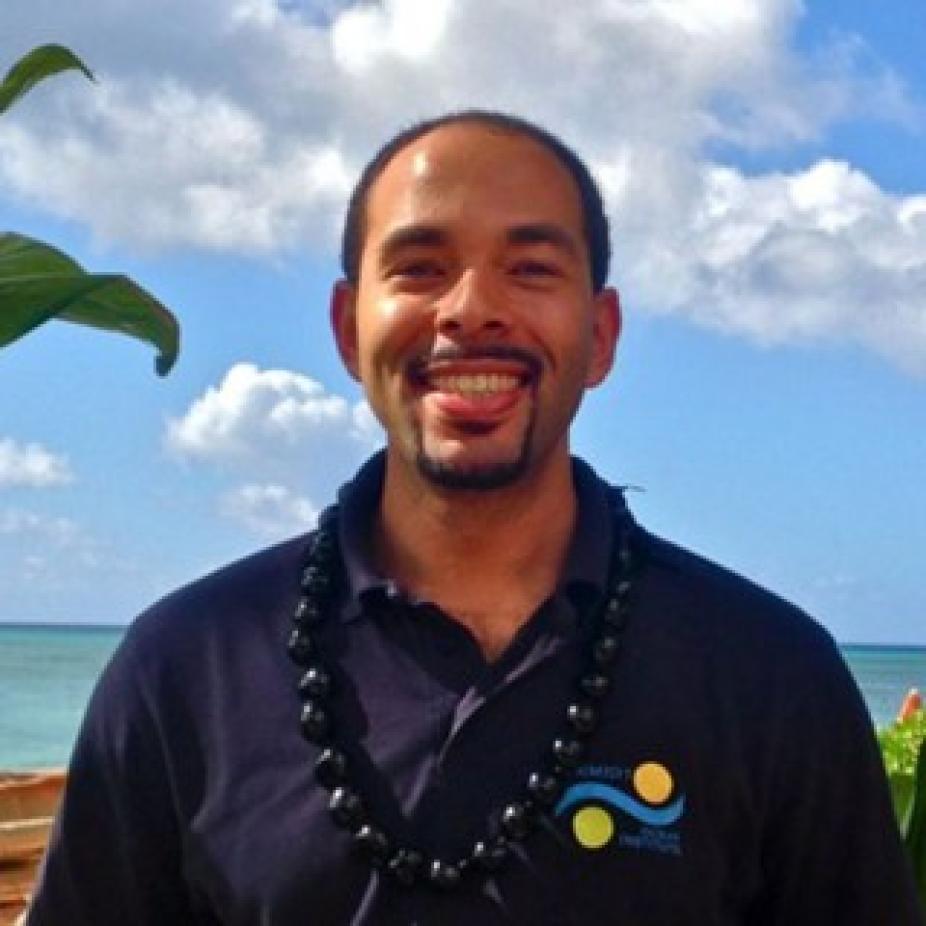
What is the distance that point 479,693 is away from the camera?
1.37m

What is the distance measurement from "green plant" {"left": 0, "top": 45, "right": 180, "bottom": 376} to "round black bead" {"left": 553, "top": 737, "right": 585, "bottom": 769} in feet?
1.15

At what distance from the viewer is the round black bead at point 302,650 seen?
1.43 meters

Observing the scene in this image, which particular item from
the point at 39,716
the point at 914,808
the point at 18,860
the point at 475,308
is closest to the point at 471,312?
the point at 475,308

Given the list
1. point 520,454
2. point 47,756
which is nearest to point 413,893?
point 520,454

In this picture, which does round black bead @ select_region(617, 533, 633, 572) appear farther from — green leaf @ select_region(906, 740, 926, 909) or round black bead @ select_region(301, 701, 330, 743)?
green leaf @ select_region(906, 740, 926, 909)

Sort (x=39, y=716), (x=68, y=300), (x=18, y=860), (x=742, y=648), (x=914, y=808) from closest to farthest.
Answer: (x=68, y=300)
(x=742, y=648)
(x=914, y=808)
(x=18, y=860)
(x=39, y=716)

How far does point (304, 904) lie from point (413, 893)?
68mm

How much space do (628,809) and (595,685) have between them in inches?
3.2

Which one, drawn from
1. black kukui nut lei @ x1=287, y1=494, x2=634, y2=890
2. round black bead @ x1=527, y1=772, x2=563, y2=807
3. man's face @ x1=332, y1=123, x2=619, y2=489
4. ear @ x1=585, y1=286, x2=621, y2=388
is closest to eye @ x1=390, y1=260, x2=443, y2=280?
man's face @ x1=332, y1=123, x2=619, y2=489

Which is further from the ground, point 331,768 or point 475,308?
point 475,308

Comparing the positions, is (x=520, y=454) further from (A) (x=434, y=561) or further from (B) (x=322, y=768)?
(B) (x=322, y=768)

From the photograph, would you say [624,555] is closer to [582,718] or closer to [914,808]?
[582,718]

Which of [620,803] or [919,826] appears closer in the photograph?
[620,803]

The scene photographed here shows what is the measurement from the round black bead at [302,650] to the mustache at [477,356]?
0.20 meters
